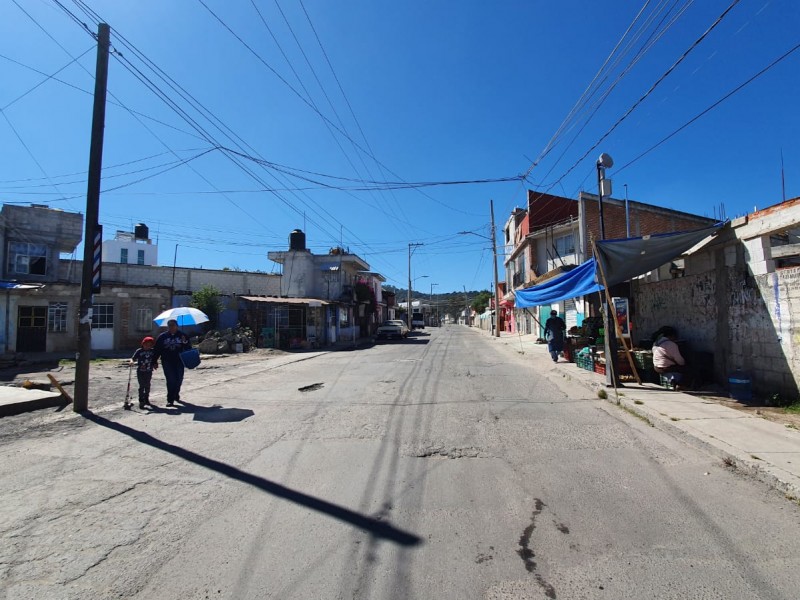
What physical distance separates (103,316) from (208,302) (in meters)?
5.17

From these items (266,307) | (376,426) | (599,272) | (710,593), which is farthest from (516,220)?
(710,593)

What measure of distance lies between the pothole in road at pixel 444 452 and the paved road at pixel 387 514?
0.04 metres

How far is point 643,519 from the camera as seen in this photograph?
12.1 ft

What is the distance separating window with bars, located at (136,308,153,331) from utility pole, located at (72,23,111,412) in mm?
16196

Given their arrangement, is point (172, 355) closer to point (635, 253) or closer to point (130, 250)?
point (635, 253)

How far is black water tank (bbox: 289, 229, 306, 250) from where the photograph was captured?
35719 mm

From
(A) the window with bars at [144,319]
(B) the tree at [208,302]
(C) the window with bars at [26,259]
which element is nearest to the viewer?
(C) the window with bars at [26,259]

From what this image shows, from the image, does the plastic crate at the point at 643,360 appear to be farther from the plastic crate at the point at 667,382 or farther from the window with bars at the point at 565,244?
the window with bars at the point at 565,244

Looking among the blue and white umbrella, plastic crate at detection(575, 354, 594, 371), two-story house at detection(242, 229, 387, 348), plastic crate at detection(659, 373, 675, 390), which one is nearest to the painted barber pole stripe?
→ the blue and white umbrella

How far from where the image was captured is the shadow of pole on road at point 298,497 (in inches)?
137

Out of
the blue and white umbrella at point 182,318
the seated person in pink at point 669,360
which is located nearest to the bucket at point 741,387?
the seated person in pink at point 669,360

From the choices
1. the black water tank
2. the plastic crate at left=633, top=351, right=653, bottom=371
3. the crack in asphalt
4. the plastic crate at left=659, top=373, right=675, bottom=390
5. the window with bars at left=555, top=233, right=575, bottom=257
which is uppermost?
the black water tank

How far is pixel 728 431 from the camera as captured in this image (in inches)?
231

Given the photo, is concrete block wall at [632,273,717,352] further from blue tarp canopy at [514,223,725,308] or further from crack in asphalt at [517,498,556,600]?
crack in asphalt at [517,498,556,600]
